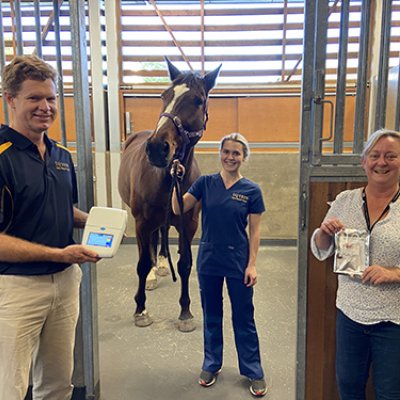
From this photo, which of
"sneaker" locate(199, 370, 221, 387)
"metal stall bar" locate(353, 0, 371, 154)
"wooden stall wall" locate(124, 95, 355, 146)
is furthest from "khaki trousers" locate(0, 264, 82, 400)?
"wooden stall wall" locate(124, 95, 355, 146)

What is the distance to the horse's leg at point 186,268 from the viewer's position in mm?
2414

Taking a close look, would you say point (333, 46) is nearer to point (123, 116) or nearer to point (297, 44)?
point (297, 44)

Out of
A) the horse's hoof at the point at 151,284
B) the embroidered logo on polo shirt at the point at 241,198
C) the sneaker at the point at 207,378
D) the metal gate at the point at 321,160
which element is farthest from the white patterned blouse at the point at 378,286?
the horse's hoof at the point at 151,284

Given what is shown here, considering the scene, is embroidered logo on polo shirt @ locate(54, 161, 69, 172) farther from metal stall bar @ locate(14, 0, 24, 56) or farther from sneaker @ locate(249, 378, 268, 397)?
sneaker @ locate(249, 378, 268, 397)

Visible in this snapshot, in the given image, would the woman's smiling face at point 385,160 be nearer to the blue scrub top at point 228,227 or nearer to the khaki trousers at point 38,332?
the blue scrub top at point 228,227

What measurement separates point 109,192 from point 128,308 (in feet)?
6.86

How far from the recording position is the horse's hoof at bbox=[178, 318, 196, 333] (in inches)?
96.6

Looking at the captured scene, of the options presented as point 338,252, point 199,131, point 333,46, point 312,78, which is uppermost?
point 333,46

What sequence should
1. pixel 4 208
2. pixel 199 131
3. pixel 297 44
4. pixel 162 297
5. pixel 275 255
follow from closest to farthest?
pixel 4 208 < pixel 199 131 < pixel 162 297 < pixel 275 255 < pixel 297 44

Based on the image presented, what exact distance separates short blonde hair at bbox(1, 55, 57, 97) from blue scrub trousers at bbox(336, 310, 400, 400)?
3.84 ft

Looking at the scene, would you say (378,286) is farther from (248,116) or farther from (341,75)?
(248,116)

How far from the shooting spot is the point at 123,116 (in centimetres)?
462

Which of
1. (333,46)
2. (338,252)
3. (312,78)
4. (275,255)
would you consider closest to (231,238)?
(338,252)

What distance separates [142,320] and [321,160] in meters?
1.71
